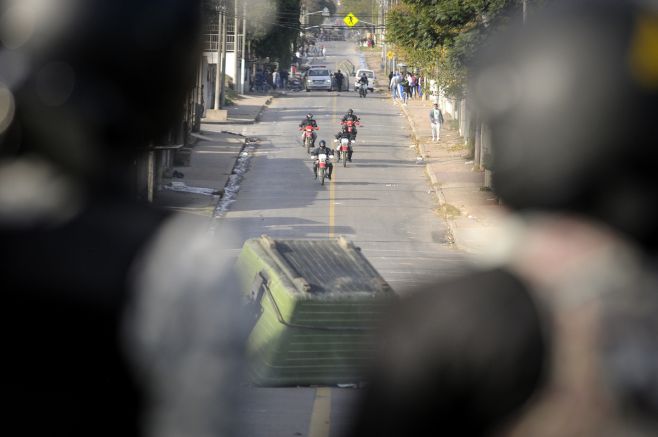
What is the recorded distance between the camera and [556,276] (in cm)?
172

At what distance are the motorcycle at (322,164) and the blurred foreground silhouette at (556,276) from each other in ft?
87.8

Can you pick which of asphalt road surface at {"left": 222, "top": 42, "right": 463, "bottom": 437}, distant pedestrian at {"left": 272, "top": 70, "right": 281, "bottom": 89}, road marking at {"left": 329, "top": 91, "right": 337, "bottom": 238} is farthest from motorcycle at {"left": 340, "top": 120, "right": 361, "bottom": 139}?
distant pedestrian at {"left": 272, "top": 70, "right": 281, "bottom": 89}

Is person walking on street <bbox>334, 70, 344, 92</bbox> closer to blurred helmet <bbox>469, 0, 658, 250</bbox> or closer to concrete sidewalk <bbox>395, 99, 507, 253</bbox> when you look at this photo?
concrete sidewalk <bbox>395, 99, 507, 253</bbox>

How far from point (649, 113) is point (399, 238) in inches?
797

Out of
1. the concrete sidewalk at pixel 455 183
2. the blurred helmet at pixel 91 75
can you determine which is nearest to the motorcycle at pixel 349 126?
the concrete sidewalk at pixel 455 183

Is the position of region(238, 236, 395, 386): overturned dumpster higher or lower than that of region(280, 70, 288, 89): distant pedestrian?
lower

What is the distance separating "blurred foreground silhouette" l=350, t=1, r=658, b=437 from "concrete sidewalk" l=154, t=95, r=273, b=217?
1638 centimetres

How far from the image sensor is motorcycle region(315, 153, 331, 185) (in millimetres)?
28781

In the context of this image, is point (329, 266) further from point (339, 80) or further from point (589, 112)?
point (339, 80)

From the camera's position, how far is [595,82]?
1.88m

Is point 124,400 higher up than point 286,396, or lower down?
higher up

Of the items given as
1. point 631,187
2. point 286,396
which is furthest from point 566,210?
point 286,396

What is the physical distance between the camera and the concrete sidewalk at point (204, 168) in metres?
25.8

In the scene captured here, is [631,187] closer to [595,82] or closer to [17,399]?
[595,82]
